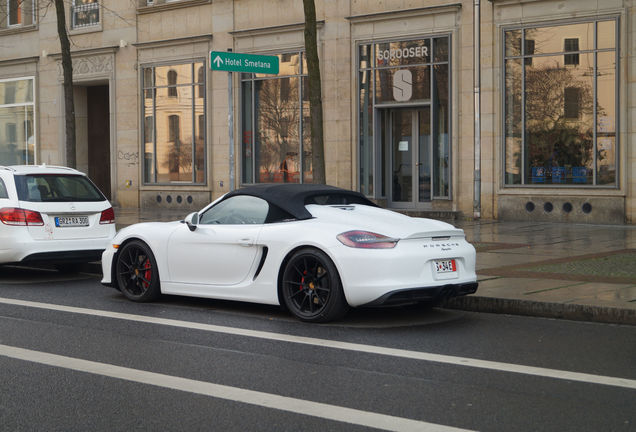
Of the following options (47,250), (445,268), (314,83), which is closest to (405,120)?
(314,83)

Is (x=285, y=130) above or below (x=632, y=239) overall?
above

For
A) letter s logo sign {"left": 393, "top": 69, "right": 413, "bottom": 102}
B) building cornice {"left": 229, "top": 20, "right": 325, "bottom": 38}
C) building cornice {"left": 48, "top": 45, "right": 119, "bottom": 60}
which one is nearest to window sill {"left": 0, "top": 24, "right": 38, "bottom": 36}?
building cornice {"left": 48, "top": 45, "right": 119, "bottom": 60}

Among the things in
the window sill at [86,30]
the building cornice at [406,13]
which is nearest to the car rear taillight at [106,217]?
the building cornice at [406,13]

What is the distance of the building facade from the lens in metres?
18.7

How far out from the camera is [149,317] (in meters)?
8.79

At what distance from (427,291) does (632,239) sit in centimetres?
835

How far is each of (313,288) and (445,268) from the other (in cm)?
123

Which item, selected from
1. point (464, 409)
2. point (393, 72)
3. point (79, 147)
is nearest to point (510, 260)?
→ point (464, 409)

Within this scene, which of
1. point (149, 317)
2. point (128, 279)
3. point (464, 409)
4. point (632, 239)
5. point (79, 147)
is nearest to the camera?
point (464, 409)

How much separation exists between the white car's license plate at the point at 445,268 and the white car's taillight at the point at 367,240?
0.48 meters

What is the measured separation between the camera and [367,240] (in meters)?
8.11

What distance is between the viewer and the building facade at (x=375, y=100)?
61.3 feet

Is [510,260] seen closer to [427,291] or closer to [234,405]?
[427,291]

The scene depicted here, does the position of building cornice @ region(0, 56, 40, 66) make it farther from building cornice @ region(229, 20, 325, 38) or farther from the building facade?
building cornice @ region(229, 20, 325, 38)
